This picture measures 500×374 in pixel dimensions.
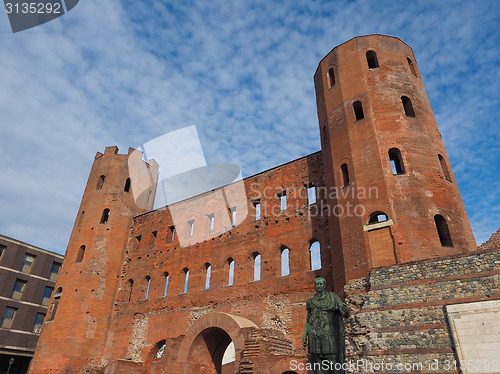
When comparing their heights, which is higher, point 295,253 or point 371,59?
point 371,59

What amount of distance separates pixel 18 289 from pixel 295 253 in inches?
948

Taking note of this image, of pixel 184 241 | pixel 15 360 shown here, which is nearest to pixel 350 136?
pixel 184 241

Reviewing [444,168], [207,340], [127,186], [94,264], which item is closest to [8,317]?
[94,264]

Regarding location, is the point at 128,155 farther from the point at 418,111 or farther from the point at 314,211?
the point at 418,111

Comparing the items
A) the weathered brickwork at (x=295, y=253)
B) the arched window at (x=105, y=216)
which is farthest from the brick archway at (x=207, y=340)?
the arched window at (x=105, y=216)

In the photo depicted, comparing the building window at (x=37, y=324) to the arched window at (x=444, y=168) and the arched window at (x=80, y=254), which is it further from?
the arched window at (x=444, y=168)

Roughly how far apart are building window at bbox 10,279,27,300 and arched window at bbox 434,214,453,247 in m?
29.4

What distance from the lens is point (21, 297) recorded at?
28328 mm

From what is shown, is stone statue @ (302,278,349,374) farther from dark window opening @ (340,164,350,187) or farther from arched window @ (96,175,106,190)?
arched window @ (96,175,106,190)

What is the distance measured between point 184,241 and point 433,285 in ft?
44.6

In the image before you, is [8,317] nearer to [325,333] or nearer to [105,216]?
[105,216]

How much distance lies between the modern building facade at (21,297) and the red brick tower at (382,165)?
23.4 metres

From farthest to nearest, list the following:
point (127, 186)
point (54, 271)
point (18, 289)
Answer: point (54, 271)
point (18, 289)
point (127, 186)

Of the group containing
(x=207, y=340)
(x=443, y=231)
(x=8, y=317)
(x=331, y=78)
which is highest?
(x=331, y=78)
